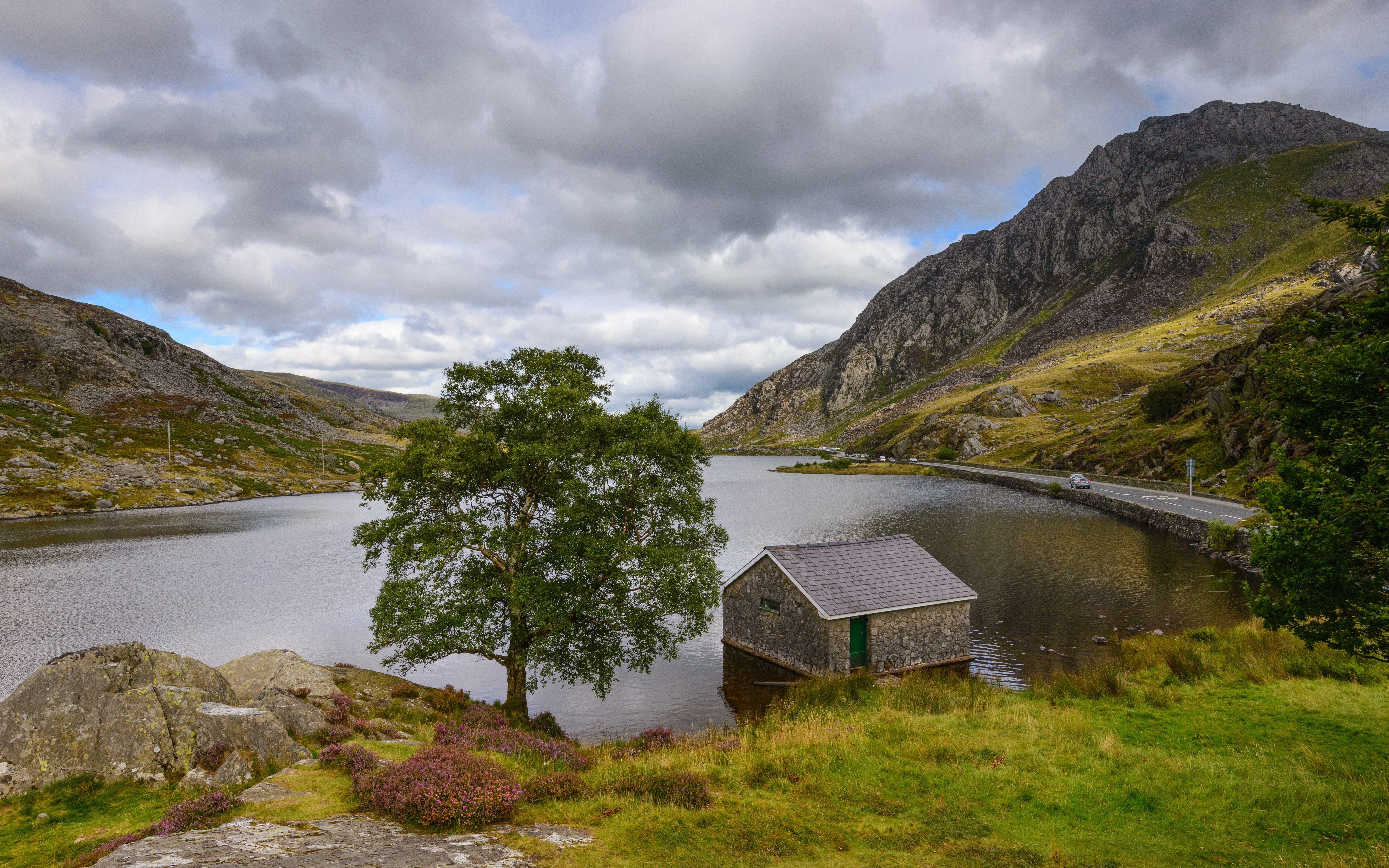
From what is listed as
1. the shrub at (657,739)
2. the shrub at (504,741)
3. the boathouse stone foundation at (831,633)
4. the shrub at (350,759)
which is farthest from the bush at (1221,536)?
the shrub at (350,759)

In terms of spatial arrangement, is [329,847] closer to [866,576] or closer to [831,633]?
[831,633]

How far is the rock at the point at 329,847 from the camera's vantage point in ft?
27.1

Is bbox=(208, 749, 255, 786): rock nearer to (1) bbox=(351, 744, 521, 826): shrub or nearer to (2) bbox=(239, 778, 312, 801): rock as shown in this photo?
(2) bbox=(239, 778, 312, 801): rock

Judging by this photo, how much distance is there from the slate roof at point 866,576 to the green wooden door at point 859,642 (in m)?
0.84

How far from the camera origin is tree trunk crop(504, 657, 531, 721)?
25.1m

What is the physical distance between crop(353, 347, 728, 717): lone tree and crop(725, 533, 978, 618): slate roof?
506 cm

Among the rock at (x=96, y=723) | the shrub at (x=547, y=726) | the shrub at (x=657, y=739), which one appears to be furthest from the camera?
the shrub at (x=547, y=726)

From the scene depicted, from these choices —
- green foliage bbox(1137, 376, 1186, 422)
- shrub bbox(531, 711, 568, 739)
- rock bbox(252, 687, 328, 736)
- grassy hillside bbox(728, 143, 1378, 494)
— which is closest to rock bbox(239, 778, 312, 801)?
rock bbox(252, 687, 328, 736)

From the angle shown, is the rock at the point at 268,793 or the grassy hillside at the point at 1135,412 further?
the grassy hillside at the point at 1135,412

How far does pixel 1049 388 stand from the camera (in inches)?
6531

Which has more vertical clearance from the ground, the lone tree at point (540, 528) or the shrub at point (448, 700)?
the lone tree at point (540, 528)

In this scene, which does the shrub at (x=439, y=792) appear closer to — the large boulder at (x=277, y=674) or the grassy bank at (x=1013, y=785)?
the grassy bank at (x=1013, y=785)

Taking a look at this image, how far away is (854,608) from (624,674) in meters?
12.4

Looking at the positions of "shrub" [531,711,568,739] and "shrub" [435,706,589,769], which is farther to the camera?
"shrub" [531,711,568,739]
